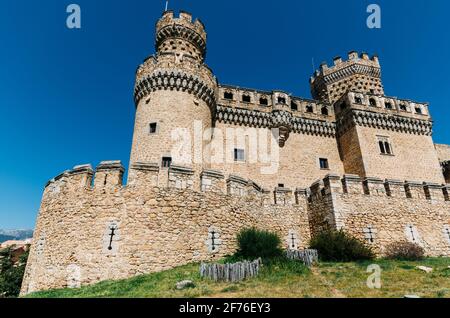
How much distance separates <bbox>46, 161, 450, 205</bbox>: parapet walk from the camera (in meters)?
10.4

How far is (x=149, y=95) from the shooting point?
17.9m

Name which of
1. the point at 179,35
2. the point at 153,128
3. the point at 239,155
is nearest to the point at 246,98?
the point at 239,155

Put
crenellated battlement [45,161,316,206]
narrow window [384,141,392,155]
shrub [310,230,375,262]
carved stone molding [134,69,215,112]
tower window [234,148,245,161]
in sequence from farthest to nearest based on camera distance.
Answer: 1. narrow window [384,141,392,155]
2. tower window [234,148,245,161]
3. carved stone molding [134,69,215,112]
4. shrub [310,230,375,262]
5. crenellated battlement [45,161,316,206]

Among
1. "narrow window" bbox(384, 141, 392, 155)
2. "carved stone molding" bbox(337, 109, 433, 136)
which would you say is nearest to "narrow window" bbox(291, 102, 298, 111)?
"carved stone molding" bbox(337, 109, 433, 136)

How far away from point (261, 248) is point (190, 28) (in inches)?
760

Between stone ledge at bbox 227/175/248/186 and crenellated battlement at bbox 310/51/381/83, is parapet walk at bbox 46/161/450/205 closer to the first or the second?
stone ledge at bbox 227/175/248/186

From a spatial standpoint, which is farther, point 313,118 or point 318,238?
point 313,118

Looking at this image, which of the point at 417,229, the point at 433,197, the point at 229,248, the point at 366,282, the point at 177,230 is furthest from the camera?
the point at 433,197

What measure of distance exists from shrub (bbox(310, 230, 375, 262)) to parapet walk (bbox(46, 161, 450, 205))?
2.50 m

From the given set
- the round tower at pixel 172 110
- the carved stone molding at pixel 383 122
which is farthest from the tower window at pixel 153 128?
the carved stone molding at pixel 383 122

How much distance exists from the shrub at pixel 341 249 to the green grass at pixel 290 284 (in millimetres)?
1215

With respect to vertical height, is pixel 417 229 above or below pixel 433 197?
below
